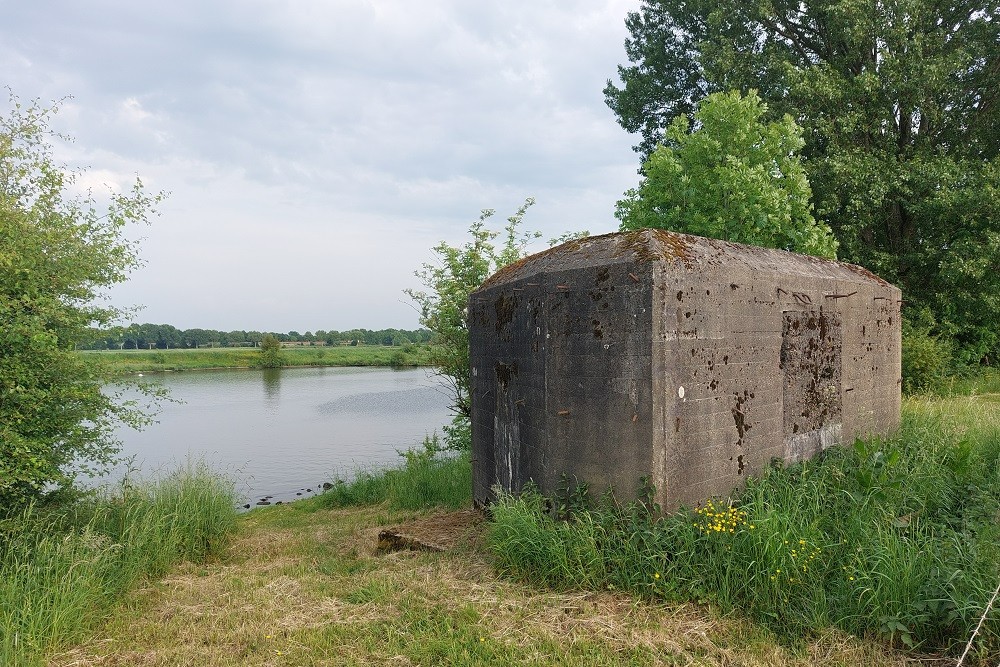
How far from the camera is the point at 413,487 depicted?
27.7 ft

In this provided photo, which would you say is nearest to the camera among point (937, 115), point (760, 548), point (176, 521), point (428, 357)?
point (760, 548)

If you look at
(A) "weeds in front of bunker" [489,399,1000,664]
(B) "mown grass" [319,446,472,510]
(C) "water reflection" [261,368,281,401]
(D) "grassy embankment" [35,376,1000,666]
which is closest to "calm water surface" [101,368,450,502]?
(C) "water reflection" [261,368,281,401]

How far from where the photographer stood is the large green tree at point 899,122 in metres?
12.5

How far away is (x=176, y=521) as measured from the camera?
5.27m

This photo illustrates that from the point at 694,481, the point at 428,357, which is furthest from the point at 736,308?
the point at 428,357

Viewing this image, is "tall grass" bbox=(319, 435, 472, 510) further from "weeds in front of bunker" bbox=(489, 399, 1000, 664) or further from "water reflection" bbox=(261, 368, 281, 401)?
"water reflection" bbox=(261, 368, 281, 401)

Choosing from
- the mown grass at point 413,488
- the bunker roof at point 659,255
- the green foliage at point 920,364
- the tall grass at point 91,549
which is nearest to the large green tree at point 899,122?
the green foliage at point 920,364

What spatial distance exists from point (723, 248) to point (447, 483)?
5.19 metres

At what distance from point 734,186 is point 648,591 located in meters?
7.22

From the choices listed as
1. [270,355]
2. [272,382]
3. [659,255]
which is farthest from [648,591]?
[270,355]

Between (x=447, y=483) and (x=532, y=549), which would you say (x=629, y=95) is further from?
(x=532, y=549)

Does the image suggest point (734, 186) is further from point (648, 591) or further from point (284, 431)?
point (284, 431)

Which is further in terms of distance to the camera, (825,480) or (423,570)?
(825,480)

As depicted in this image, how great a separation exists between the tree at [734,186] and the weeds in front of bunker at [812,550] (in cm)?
515
